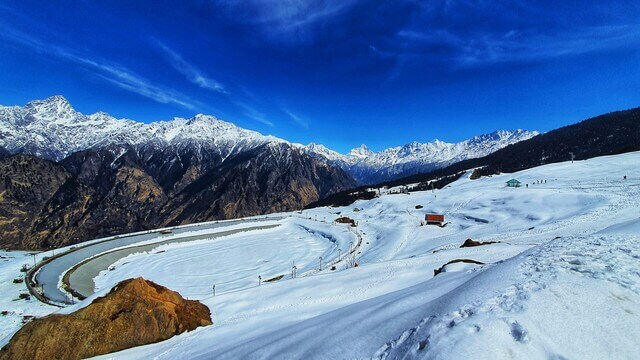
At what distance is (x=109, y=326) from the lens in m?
A: 14.5

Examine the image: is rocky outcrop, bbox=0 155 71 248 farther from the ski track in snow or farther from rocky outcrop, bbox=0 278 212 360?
the ski track in snow

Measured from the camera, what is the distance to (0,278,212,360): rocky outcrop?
45.1ft

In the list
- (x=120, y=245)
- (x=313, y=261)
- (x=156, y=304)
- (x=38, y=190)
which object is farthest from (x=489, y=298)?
(x=38, y=190)

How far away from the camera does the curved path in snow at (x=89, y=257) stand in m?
48.7

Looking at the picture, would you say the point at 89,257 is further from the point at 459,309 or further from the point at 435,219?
the point at 459,309

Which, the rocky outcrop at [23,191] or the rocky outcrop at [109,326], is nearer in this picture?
the rocky outcrop at [109,326]

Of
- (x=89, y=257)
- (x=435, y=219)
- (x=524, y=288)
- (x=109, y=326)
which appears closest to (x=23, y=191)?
(x=89, y=257)

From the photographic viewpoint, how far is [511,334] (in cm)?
605

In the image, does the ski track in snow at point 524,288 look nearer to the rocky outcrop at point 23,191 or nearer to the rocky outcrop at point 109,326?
the rocky outcrop at point 109,326

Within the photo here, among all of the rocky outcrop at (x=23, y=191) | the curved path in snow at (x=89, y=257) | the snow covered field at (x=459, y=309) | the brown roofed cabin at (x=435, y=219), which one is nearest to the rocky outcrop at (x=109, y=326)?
the snow covered field at (x=459, y=309)

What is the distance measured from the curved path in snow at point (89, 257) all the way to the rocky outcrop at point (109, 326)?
3446 centimetres

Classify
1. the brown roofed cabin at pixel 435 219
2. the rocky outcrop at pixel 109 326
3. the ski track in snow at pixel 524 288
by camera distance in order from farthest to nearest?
the brown roofed cabin at pixel 435 219
the rocky outcrop at pixel 109 326
the ski track in snow at pixel 524 288

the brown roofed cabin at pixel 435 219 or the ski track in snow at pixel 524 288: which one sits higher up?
the ski track in snow at pixel 524 288

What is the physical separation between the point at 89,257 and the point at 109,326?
64.3 metres
